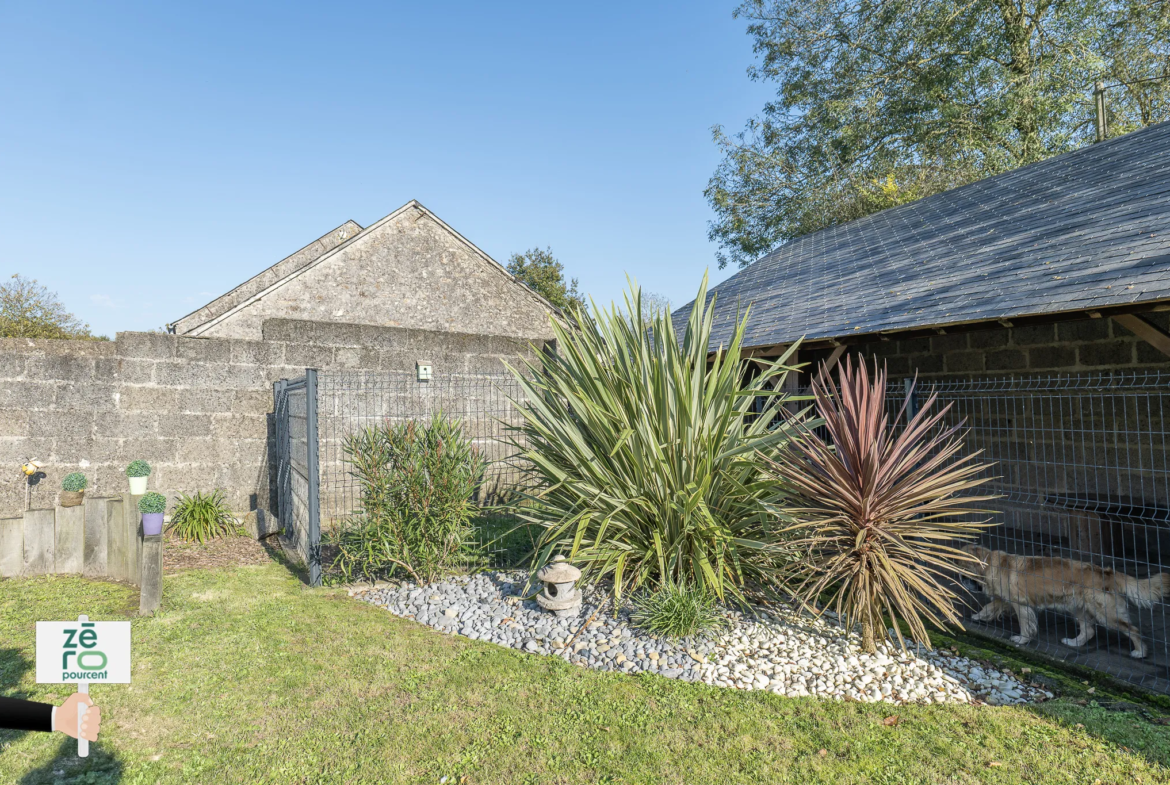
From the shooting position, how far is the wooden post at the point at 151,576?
454 centimetres

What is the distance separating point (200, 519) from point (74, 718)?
5862 millimetres

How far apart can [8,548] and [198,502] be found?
1.53 meters

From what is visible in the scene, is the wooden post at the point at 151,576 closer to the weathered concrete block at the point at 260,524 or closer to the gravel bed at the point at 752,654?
the gravel bed at the point at 752,654

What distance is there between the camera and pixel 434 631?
4.41 m

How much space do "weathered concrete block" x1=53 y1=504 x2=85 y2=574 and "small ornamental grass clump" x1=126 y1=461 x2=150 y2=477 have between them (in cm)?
51

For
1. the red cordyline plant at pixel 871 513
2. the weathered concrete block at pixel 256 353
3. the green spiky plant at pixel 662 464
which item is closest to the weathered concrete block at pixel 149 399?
the weathered concrete block at pixel 256 353

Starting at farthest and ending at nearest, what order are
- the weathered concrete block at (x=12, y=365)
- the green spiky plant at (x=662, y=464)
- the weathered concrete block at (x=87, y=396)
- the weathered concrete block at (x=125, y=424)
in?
the weathered concrete block at (x=125, y=424), the weathered concrete block at (x=87, y=396), the weathered concrete block at (x=12, y=365), the green spiky plant at (x=662, y=464)

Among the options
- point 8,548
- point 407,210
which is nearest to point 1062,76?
point 407,210

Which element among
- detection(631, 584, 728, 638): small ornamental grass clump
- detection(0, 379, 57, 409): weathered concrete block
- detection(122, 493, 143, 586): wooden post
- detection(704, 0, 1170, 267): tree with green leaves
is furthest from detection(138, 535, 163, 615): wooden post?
detection(704, 0, 1170, 267): tree with green leaves

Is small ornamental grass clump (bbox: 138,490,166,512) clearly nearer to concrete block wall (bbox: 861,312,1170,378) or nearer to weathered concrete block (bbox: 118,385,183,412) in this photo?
weathered concrete block (bbox: 118,385,183,412)

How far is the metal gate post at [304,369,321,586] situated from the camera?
17.2 ft

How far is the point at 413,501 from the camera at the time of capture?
521 cm

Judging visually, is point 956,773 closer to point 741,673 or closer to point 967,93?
point 741,673

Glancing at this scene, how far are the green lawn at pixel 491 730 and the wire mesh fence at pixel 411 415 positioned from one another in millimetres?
2644
